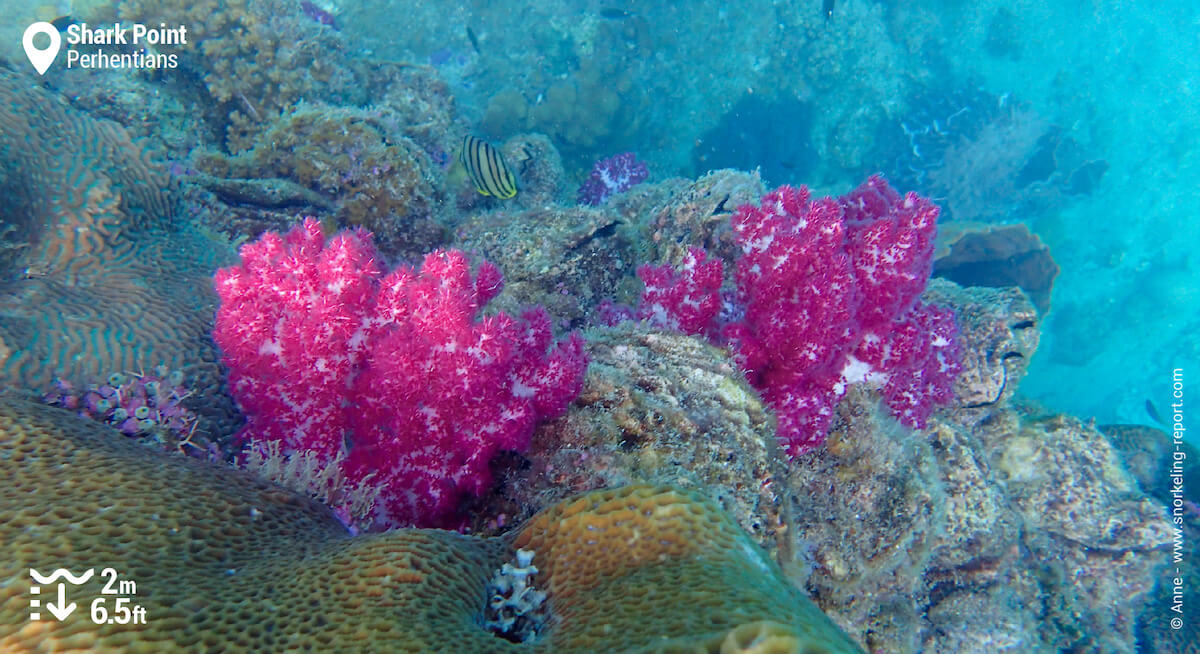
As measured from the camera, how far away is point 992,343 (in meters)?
5.82

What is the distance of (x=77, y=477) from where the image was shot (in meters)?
1.93

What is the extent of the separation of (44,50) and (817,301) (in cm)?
798

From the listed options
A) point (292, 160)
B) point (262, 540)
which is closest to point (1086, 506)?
point (262, 540)

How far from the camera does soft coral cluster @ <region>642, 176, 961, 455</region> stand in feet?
11.6

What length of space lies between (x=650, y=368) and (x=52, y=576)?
239 cm

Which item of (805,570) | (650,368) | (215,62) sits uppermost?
(215,62)

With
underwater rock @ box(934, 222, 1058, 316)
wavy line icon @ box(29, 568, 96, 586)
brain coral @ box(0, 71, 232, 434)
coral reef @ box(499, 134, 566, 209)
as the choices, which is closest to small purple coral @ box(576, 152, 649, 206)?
coral reef @ box(499, 134, 566, 209)

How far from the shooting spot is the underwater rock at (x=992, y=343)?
18.7 ft

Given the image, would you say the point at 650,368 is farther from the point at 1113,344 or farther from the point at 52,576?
the point at 1113,344

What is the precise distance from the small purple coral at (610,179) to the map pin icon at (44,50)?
6.51m

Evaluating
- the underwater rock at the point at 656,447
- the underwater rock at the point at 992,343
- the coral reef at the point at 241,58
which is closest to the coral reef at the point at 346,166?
the coral reef at the point at 241,58

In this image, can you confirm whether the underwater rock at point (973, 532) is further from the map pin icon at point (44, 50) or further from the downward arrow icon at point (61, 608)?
the map pin icon at point (44, 50)

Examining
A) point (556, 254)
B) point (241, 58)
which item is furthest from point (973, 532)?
point (241, 58)

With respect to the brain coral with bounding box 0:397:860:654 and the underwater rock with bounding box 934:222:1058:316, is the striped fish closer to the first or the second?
the brain coral with bounding box 0:397:860:654
